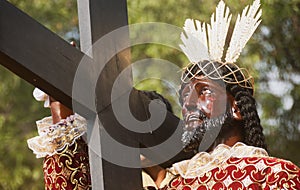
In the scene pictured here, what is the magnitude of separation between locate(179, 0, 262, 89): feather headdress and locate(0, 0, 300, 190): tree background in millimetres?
2495

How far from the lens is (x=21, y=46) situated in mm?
4246

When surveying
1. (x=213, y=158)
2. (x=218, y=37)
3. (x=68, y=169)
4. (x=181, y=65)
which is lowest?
(x=213, y=158)

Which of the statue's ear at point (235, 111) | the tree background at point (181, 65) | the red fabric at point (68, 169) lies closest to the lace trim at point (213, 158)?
the statue's ear at point (235, 111)

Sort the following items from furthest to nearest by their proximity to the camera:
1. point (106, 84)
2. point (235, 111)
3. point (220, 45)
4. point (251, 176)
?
point (220, 45), point (235, 111), point (106, 84), point (251, 176)

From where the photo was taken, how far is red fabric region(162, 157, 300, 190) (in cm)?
424

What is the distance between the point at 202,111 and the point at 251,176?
33cm

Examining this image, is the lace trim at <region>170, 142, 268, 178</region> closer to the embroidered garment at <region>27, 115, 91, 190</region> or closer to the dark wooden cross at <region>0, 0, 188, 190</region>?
the dark wooden cross at <region>0, 0, 188, 190</region>

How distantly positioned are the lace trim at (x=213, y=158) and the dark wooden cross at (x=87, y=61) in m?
0.15

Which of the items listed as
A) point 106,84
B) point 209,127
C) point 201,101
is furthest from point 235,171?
point 106,84

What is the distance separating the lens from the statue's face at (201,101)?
4.52 metres

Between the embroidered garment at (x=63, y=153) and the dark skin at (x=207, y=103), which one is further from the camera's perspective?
the embroidered garment at (x=63, y=153)

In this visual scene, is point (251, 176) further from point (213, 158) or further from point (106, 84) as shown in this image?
point (106, 84)

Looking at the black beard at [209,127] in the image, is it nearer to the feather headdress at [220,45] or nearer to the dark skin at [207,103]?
the dark skin at [207,103]

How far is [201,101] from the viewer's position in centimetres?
455
